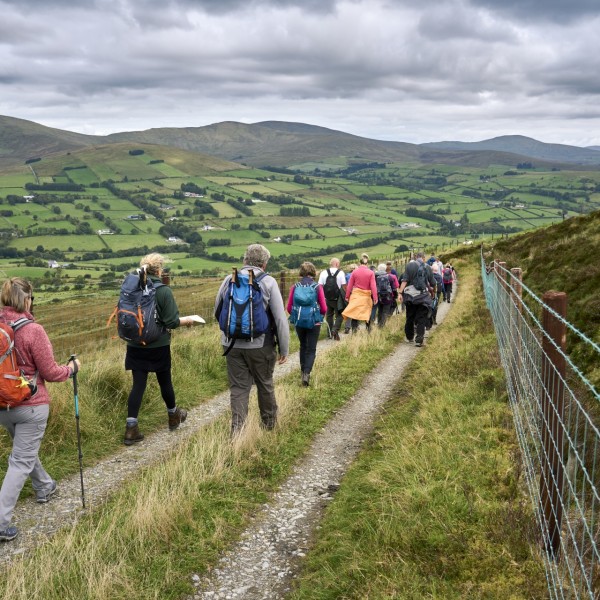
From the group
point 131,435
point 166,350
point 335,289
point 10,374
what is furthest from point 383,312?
point 10,374

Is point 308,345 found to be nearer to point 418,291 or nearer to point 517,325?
point 517,325

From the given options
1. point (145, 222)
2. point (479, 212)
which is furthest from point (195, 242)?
point (479, 212)

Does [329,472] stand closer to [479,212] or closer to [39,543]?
[39,543]

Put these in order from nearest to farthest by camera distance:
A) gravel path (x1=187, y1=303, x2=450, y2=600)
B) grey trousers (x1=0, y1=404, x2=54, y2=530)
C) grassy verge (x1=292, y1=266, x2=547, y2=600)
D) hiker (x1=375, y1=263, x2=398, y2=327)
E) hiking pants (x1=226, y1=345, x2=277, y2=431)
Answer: grassy verge (x1=292, y1=266, x2=547, y2=600) < gravel path (x1=187, y1=303, x2=450, y2=600) < grey trousers (x1=0, y1=404, x2=54, y2=530) < hiking pants (x1=226, y1=345, x2=277, y2=431) < hiker (x1=375, y1=263, x2=398, y2=327)

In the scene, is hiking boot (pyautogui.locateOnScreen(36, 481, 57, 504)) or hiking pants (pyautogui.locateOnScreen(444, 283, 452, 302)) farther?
hiking pants (pyautogui.locateOnScreen(444, 283, 452, 302))

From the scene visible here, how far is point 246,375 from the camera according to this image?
640cm

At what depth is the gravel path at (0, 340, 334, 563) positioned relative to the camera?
477cm

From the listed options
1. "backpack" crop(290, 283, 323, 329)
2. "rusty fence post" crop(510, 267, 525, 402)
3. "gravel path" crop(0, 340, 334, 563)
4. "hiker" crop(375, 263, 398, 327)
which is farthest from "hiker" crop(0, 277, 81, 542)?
"hiker" crop(375, 263, 398, 327)

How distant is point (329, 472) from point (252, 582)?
2.07m

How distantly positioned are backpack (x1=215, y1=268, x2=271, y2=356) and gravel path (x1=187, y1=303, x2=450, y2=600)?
5.50 ft

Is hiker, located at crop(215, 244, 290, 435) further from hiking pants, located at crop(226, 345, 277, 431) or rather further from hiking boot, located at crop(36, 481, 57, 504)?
hiking boot, located at crop(36, 481, 57, 504)

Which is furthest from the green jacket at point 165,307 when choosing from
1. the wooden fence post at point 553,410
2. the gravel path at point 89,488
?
the wooden fence post at point 553,410

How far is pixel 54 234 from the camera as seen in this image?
115 metres

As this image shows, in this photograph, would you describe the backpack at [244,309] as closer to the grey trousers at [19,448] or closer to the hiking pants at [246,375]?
the hiking pants at [246,375]
